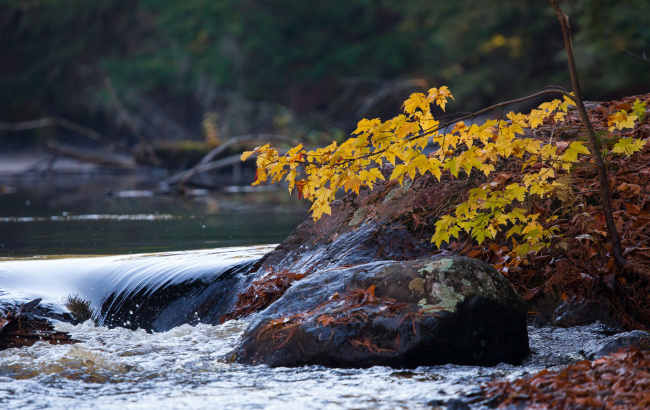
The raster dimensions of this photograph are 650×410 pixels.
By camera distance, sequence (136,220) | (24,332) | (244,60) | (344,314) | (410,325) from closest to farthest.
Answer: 1. (410,325)
2. (344,314)
3. (24,332)
4. (136,220)
5. (244,60)

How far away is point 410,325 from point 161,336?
5.87 feet

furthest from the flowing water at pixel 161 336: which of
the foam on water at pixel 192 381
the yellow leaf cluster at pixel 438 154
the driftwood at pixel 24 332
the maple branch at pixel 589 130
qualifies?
the yellow leaf cluster at pixel 438 154

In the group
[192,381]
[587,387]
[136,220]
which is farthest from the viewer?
[136,220]

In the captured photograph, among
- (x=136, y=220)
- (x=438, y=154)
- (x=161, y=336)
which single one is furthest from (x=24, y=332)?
(x=136, y=220)

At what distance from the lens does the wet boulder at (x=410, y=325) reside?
373 centimetres

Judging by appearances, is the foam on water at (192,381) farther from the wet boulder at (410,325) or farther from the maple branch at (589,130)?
the maple branch at (589,130)

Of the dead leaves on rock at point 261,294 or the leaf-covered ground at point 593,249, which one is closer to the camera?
the leaf-covered ground at point 593,249

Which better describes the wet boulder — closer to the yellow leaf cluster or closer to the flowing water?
the flowing water

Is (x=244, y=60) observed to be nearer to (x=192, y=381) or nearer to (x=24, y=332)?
(x=24, y=332)

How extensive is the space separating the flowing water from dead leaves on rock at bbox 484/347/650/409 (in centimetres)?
30

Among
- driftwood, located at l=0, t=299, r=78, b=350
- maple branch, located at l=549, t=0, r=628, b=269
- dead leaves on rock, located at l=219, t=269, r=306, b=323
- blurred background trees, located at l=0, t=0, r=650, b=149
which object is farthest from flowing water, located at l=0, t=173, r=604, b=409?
blurred background trees, located at l=0, t=0, r=650, b=149

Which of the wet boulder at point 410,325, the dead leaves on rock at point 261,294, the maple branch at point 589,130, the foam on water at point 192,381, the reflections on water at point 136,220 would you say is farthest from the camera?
the reflections on water at point 136,220

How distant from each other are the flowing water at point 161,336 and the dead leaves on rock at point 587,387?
0.98 ft

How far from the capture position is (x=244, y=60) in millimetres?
31766
